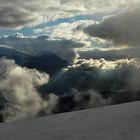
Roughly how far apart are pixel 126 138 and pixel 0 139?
20.2m

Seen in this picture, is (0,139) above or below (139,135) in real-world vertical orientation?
below

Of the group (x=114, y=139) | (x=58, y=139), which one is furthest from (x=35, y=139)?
(x=114, y=139)

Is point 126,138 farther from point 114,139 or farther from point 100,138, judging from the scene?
point 100,138

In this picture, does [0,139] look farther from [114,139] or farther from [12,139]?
[114,139]

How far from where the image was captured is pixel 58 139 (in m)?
40.3

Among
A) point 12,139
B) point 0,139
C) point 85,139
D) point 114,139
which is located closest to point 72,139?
point 85,139

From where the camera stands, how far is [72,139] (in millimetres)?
37750

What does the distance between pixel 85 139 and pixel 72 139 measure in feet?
4.17

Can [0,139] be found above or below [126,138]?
below

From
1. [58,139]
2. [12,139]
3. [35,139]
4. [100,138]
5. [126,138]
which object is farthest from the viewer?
[12,139]

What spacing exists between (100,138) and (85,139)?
1.35 metres

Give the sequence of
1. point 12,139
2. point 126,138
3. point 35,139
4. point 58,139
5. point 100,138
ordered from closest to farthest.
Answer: point 126,138
point 100,138
point 58,139
point 35,139
point 12,139

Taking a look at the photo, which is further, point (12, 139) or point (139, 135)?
point (12, 139)

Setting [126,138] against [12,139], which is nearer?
[126,138]
